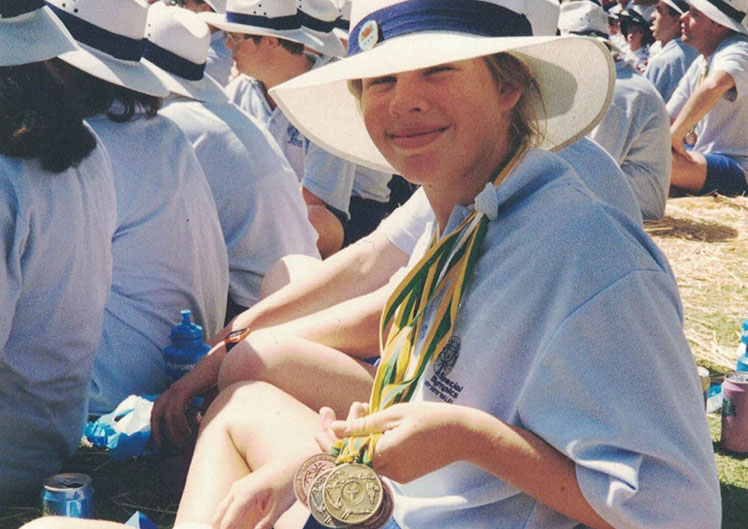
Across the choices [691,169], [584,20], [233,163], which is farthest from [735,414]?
[691,169]

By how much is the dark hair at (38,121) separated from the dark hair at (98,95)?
93 millimetres

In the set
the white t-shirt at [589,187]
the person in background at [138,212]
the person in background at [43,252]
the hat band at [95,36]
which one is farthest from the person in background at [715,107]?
the person in background at [43,252]

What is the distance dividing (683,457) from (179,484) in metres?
1.88

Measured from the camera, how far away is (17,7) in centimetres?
293

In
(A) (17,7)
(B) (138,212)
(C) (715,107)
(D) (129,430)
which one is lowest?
(C) (715,107)

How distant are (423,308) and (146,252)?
1.95m

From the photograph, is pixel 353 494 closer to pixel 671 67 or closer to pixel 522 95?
pixel 522 95

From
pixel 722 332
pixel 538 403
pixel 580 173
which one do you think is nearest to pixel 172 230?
pixel 580 173

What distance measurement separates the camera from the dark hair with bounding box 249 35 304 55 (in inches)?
236

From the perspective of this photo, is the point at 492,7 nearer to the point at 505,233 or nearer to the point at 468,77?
the point at 468,77

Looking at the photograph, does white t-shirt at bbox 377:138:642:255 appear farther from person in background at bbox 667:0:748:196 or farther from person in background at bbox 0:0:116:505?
person in background at bbox 667:0:748:196

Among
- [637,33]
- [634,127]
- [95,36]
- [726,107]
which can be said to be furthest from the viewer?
[637,33]

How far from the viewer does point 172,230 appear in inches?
153

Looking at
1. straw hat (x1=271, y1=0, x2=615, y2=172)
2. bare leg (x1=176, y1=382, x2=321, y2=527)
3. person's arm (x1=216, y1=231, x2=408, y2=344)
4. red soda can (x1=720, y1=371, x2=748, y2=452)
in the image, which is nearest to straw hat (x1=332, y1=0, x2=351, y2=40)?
person's arm (x1=216, y1=231, x2=408, y2=344)
